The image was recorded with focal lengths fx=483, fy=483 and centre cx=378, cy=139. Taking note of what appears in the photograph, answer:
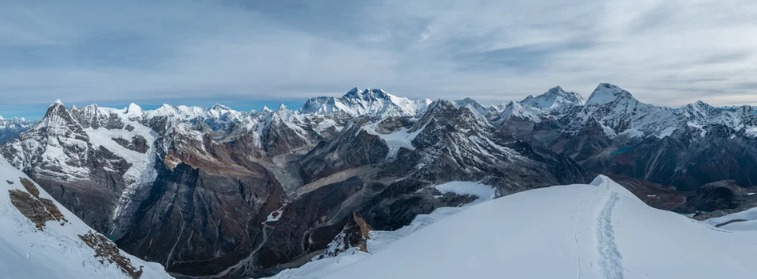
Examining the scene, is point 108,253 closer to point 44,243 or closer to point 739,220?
point 44,243

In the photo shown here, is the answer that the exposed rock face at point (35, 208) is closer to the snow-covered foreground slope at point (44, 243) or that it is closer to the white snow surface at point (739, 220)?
the snow-covered foreground slope at point (44, 243)

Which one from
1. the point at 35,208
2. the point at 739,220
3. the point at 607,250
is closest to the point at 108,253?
the point at 35,208

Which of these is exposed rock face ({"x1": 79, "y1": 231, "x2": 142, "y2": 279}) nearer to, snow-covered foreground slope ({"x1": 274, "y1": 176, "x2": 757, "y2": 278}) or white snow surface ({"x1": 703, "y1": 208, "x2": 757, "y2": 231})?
snow-covered foreground slope ({"x1": 274, "y1": 176, "x2": 757, "y2": 278})

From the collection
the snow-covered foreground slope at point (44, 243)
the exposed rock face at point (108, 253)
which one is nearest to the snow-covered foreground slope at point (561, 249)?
the snow-covered foreground slope at point (44, 243)

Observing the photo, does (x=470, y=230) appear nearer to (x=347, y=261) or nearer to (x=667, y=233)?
(x=347, y=261)

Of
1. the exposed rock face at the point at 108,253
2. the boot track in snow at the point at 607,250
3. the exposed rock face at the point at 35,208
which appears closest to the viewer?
the boot track in snow at the point at 607,250

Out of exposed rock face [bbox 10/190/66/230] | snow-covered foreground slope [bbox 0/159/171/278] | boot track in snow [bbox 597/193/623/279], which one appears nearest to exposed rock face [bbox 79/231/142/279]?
snow-covered foreground slope [bbox 0/159/171/278]

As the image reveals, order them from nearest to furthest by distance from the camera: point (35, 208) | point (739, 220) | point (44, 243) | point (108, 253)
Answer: point (44, 243) → point (35, 208) → point (108, 253) → point (739, 220)
